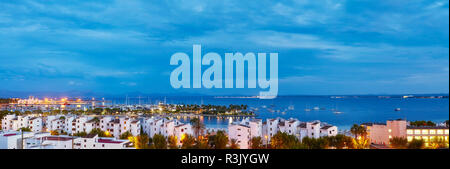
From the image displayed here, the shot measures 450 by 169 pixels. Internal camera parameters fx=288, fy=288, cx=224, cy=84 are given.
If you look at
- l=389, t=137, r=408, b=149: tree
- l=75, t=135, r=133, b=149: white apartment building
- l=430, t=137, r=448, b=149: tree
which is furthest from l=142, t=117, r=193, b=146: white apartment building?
l=430, t=137, r=448, b=149: tree

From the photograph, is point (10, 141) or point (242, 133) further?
point (242, 133)

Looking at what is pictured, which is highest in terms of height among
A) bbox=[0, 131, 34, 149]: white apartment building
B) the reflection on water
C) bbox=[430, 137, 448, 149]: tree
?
bbox=[0, 131, 34, 149]: white apartment building

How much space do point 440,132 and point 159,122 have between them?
27.1 ft

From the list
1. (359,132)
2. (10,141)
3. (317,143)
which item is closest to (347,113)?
(359,132)

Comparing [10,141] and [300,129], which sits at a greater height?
[10,141]

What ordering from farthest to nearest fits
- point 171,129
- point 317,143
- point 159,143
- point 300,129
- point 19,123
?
point 19,123, point 171,129, point 300,129, point 317,143, point 159,143

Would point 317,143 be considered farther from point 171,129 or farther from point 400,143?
point 171,129

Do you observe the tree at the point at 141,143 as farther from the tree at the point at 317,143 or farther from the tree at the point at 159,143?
the tree at the point at 317,143

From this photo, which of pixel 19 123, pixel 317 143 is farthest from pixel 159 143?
pixel 19 123

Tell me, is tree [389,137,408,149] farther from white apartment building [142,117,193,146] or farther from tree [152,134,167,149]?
white apartment building [142,117,193,146]

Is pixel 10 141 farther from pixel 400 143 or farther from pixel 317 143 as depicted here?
pixel 400 143

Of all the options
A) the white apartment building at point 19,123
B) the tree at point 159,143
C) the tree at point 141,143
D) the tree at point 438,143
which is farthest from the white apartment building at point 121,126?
the tree at point 438,143

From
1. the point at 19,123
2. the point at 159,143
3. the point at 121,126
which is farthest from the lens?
the point at 19,123
